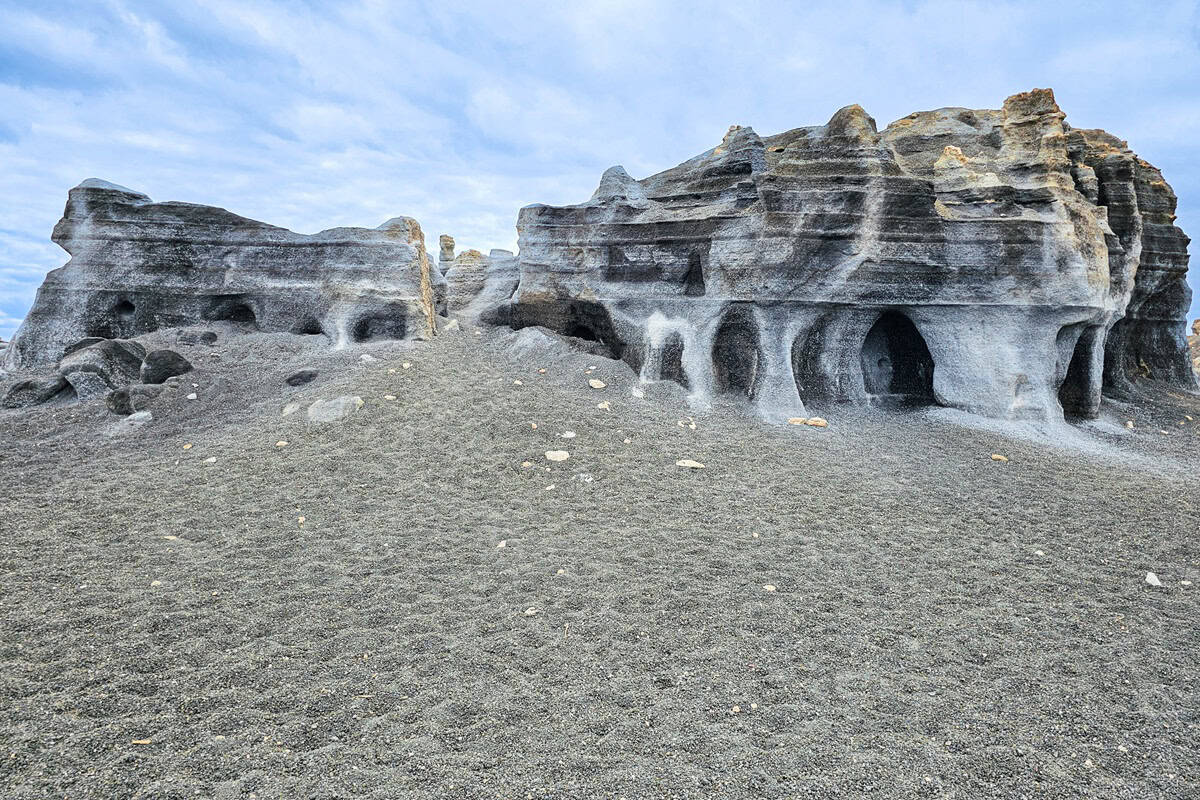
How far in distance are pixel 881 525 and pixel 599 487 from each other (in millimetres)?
2880

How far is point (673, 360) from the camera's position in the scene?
10.7 meters


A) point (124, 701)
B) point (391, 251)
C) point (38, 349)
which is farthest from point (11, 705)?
point (38, 349)

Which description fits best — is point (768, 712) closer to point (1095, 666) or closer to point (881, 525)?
point (1095, 666)

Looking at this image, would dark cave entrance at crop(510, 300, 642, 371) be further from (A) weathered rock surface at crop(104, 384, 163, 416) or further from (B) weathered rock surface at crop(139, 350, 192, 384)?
(A) weathered rock surface at crop(104, 384, 163, 416)

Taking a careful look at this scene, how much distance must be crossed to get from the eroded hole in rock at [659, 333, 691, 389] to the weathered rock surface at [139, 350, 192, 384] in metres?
7.83

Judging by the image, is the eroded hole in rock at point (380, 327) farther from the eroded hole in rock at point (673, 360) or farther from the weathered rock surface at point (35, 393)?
the eroded hole in rock at point (673, 360)

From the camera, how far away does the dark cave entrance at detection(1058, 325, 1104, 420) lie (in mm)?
10547

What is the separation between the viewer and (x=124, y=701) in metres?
3.43

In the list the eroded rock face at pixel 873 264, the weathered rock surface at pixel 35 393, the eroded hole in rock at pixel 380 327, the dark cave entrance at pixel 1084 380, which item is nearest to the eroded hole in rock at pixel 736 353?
the eroded rock face at pixel 873 264

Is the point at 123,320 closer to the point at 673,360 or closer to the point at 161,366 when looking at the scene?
the point at 161,366

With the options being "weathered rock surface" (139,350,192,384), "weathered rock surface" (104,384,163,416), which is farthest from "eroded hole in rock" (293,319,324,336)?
"weathered rock surface" (104,384,163,416)

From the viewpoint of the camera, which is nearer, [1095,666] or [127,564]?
[1095,666]

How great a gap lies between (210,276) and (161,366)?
9.79 feet

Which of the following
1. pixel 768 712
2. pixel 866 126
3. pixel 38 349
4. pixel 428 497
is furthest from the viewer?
pixel 38 349
